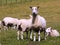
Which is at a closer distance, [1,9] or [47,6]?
[1,9]

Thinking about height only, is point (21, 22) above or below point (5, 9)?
above

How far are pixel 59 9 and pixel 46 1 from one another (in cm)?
928

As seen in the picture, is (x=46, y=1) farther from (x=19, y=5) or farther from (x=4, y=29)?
(x=4, y=29)

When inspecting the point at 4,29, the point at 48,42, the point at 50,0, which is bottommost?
the point at 50,0

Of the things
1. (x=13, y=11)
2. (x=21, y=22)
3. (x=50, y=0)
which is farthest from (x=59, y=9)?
(x=21, y=22)

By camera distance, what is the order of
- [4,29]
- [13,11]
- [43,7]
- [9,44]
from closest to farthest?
1. [9,44]
2. [4,29]
3. [13,11]
4. [43,7]

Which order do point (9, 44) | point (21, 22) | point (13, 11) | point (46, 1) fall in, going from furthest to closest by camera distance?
point (46, 1) → point (13, 11) → point (21, 22) → point (9, 44)

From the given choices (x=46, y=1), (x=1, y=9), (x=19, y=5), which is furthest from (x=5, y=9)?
(x=46, y=1)

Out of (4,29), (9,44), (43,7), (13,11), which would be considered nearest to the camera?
(9,44)

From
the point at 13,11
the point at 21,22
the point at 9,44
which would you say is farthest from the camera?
the point at 13,11

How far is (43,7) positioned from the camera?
45969 millimetres

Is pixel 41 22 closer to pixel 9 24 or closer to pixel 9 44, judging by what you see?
pixel 9 44

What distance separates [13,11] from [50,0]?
12148 mm

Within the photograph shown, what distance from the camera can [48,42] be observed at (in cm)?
1422
